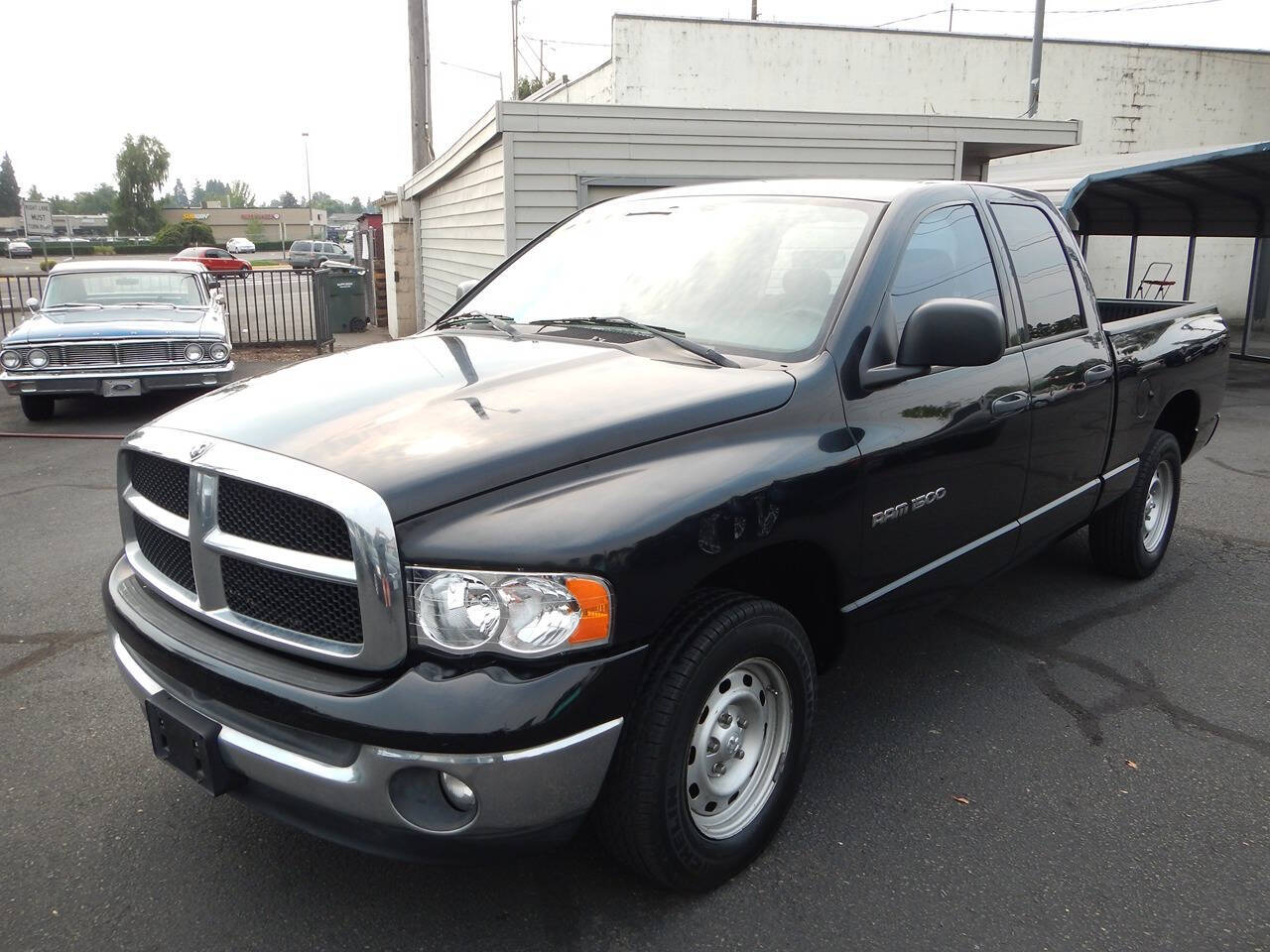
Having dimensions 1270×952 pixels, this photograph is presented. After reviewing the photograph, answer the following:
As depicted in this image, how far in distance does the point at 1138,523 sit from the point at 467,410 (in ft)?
12.5

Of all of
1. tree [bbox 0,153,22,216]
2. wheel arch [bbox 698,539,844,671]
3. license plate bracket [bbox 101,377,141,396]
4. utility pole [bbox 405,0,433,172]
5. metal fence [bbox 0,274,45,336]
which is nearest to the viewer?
wheel arch [bbox 698,539,844,671]

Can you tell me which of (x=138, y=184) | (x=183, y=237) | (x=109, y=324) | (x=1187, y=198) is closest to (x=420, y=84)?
(x=109, y=324)

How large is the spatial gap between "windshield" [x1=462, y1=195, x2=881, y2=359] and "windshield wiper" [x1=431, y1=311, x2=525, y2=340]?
0.19 feet

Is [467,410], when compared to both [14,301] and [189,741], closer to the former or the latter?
[189,741]

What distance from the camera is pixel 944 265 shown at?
3477 mm

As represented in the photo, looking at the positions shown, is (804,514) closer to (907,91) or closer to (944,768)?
(944,768)

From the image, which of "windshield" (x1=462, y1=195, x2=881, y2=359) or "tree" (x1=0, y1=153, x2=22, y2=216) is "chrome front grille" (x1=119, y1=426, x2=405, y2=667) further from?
"tree" (x1=0, y1=153, x2=22, y2=216)

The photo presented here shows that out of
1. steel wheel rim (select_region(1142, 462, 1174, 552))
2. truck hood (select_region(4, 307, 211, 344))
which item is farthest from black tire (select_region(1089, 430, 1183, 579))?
truck hood (select_region(4, 307, 211, 344))

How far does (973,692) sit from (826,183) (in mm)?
2058

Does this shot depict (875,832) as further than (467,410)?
Yes

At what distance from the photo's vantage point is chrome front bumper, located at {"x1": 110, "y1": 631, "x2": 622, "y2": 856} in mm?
2121

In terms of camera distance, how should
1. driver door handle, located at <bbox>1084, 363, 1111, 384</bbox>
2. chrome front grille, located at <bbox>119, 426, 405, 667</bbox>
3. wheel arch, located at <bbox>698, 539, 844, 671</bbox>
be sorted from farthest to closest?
driver door handle, located at <bbox>1084, 363, 1111, 384</bbox> → wheel arch, located at <bbox>698, 539, 844, 671</bbox> → chrome front grille, located at <bbox>119, 426, 405, 667</bbox>

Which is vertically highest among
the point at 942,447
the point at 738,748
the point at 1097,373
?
the point at 1097,373

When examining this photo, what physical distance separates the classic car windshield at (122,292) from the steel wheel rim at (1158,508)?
9.85m
